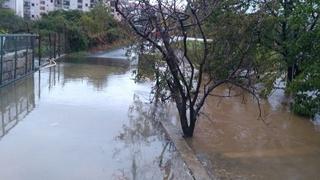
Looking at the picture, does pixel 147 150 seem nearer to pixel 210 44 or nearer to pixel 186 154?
pixel 186 154

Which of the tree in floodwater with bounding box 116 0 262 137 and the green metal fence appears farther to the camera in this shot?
the green metal fence

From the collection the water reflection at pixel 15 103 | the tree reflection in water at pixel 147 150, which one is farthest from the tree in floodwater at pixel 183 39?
the water reflection at pixel 15 103

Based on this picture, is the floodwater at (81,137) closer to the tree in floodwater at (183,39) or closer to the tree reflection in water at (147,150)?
the tree reflection in water at (147,150)

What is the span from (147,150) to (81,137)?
1293 mm

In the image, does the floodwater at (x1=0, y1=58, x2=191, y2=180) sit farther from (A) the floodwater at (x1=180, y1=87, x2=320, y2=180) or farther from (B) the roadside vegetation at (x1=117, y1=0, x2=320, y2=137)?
(B) the roadside vegetation at (x1=117, y1=0, x2=320, y2=137)

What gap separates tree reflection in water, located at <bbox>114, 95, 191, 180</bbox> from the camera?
7008mm

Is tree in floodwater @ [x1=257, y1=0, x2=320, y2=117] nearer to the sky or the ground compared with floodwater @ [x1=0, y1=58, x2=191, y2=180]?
nearer to the sky

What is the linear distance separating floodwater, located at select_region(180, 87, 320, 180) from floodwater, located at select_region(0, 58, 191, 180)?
2.30 feet

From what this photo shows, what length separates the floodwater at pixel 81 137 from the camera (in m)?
6.90

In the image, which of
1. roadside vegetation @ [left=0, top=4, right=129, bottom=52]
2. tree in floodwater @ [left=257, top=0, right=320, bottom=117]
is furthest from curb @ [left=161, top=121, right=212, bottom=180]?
roadside vegetation @ [left=0, top=4, right=129, bottom=52]

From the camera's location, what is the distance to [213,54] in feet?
32.0

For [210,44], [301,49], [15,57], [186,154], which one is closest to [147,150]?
[186,154]

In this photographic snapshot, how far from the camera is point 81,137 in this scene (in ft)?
29.0

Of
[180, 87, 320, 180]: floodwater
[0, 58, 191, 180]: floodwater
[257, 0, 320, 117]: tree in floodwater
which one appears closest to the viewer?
[0, 58, 191, 180]: floodwater
